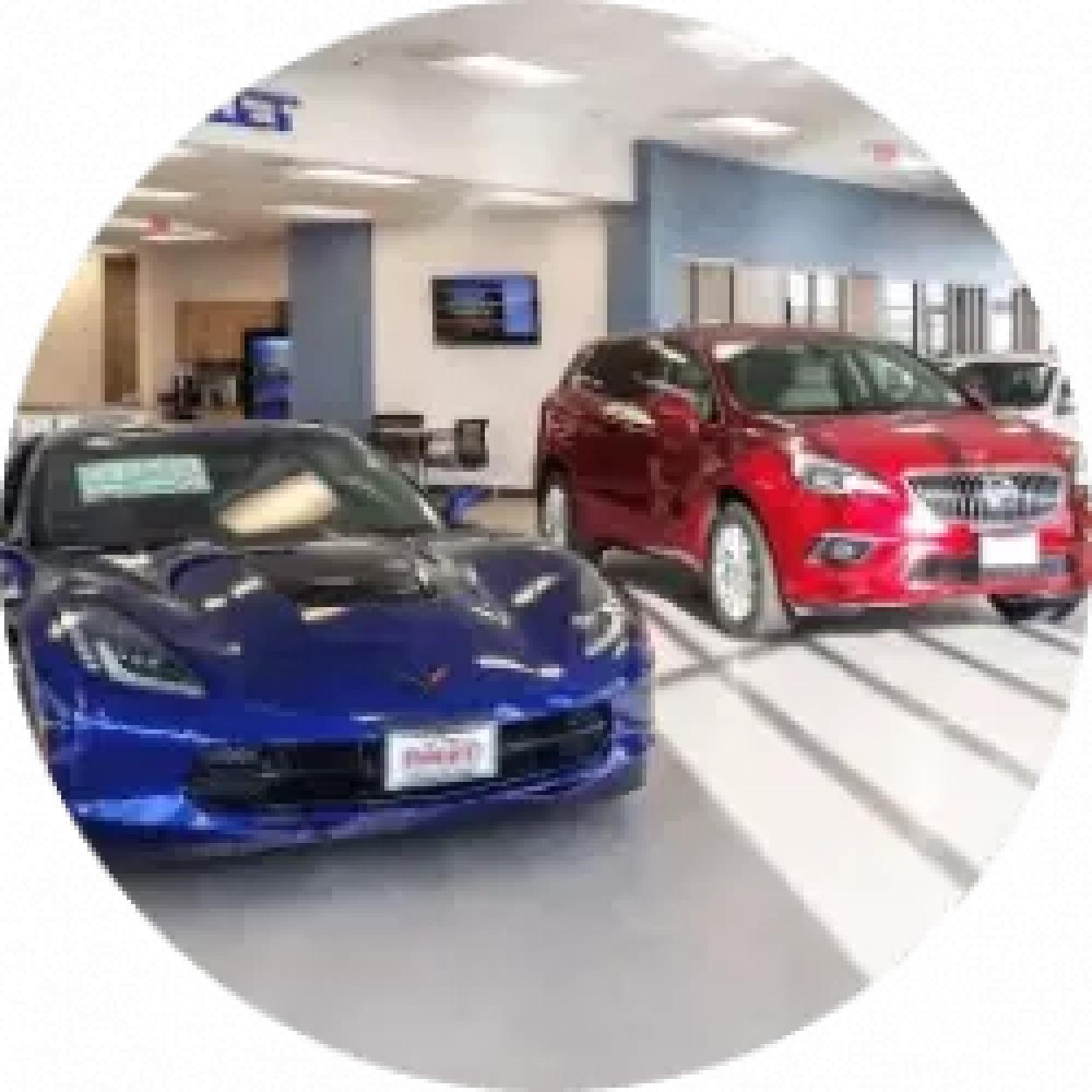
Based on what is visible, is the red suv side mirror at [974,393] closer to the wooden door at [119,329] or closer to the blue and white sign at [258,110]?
the blue and white sign at [258,110]

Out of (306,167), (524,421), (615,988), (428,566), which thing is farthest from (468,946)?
(306,167)

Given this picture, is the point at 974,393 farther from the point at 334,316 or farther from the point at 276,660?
the point at 276,660

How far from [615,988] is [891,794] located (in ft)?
2.40

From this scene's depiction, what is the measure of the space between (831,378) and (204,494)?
1.48 m

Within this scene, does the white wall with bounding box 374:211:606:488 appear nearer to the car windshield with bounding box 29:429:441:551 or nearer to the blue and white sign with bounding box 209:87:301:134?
the car windshield with bounding box 29:429:441:551

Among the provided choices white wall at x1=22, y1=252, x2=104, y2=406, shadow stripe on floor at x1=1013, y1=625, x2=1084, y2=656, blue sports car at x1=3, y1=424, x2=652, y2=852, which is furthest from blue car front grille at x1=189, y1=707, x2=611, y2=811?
shadow stripe on floor at x1=1013, y1=625, x2=1084, y2=656

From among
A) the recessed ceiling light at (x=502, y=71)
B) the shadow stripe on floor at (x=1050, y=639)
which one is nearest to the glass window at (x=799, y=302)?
the recessed ceiling light at (x=502, y=71)

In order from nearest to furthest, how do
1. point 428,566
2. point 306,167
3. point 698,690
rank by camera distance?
point 428,566 < point 698,690 < point 306,167

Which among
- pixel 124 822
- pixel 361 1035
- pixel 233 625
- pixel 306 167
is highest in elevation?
pixel 306 167

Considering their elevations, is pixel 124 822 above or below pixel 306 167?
below

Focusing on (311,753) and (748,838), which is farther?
(748,838)

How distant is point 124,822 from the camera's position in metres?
1.50

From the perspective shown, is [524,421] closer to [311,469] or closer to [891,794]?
[311,469]

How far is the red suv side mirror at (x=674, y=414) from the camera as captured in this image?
2951 mm
